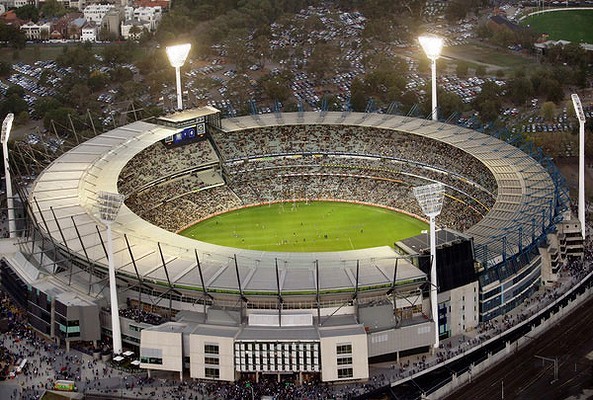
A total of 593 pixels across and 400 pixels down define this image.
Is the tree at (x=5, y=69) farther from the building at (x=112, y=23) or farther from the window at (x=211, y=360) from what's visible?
the window at (x=211, y=360)

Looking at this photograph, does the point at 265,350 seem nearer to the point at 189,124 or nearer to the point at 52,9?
the point at 189,124

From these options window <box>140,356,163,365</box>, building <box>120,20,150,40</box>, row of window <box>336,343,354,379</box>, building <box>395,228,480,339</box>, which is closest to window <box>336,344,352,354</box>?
row of window <box>336,343,354,379</box>

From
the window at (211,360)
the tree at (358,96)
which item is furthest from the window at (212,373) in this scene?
the tree at (358,96)

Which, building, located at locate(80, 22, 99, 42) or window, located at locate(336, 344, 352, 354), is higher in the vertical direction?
building, located at locate(80, 22, 99, 42)

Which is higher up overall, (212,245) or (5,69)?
(5,69)

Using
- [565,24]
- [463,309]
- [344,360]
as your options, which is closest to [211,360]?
[344,360]

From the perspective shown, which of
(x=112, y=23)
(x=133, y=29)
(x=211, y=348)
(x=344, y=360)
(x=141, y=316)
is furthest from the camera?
(x=112, y=23)

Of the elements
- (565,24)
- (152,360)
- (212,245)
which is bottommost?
(152,360)

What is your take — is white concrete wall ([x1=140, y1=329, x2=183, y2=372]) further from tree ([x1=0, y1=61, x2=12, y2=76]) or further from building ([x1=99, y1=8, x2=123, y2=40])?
building ([x1=99, y1=8, x2=123, y2=40])
